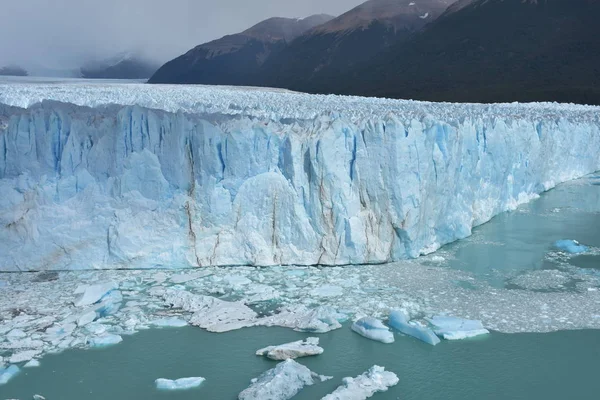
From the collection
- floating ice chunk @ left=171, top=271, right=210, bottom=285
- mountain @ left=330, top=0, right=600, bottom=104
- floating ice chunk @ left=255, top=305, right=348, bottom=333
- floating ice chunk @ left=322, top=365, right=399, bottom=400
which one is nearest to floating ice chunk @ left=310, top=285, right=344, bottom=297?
floating ice chunk @ left=255, top=305, right=348, bottom=333

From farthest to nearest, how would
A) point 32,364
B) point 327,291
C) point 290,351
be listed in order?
point 327,291 → point 290,351 → point 32,364

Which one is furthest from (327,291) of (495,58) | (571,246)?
(495,58)

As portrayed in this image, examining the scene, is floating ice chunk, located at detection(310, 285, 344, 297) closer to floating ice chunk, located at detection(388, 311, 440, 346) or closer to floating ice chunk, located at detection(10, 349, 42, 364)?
floating ice chunk, located at detection(388, 311, 440, 346)

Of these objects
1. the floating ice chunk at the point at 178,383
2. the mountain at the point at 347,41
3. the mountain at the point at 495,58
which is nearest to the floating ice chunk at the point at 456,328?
the floating ice chunk at the point at 178,383

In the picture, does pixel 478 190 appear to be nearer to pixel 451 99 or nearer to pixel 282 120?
pixel 282 120

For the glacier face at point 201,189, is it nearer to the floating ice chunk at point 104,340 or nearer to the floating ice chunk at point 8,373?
the floating ice chunk at point 104,340

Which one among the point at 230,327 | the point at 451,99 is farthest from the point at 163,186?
the point at 451,99

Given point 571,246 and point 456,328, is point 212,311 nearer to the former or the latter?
point 456,328
